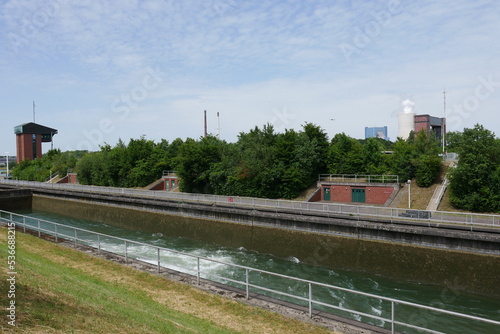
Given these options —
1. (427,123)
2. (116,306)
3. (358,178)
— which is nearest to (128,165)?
(358,178)

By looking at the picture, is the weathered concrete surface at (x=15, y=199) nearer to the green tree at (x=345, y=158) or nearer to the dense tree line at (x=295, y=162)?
the dense tree line at (x=295, y=162)

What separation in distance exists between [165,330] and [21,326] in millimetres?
2822

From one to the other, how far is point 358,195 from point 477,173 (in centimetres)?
1081

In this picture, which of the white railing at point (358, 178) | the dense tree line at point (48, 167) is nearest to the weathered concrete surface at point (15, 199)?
the dense tree line at point (48, 167)

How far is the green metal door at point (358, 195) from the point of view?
3469cm

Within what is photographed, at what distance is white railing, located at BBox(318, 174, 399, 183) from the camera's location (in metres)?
34.6

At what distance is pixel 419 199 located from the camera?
99.7 feet

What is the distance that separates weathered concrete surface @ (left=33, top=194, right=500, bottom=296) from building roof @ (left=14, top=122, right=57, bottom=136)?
109 m

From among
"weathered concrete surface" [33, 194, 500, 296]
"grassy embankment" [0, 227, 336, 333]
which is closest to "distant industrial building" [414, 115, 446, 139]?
"weathered concrete surface" [33, 194, 500, 296]

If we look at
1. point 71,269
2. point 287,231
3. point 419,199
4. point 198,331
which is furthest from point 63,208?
point 198,331

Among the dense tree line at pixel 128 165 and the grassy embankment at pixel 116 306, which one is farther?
the dense tree line at pixel 128 165

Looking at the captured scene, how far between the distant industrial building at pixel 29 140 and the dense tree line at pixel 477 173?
424 feet

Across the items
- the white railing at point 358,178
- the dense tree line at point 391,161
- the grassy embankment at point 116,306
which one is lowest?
the grassy embankment at point 116,306

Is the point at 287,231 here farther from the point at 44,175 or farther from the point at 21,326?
the point at 44,175
